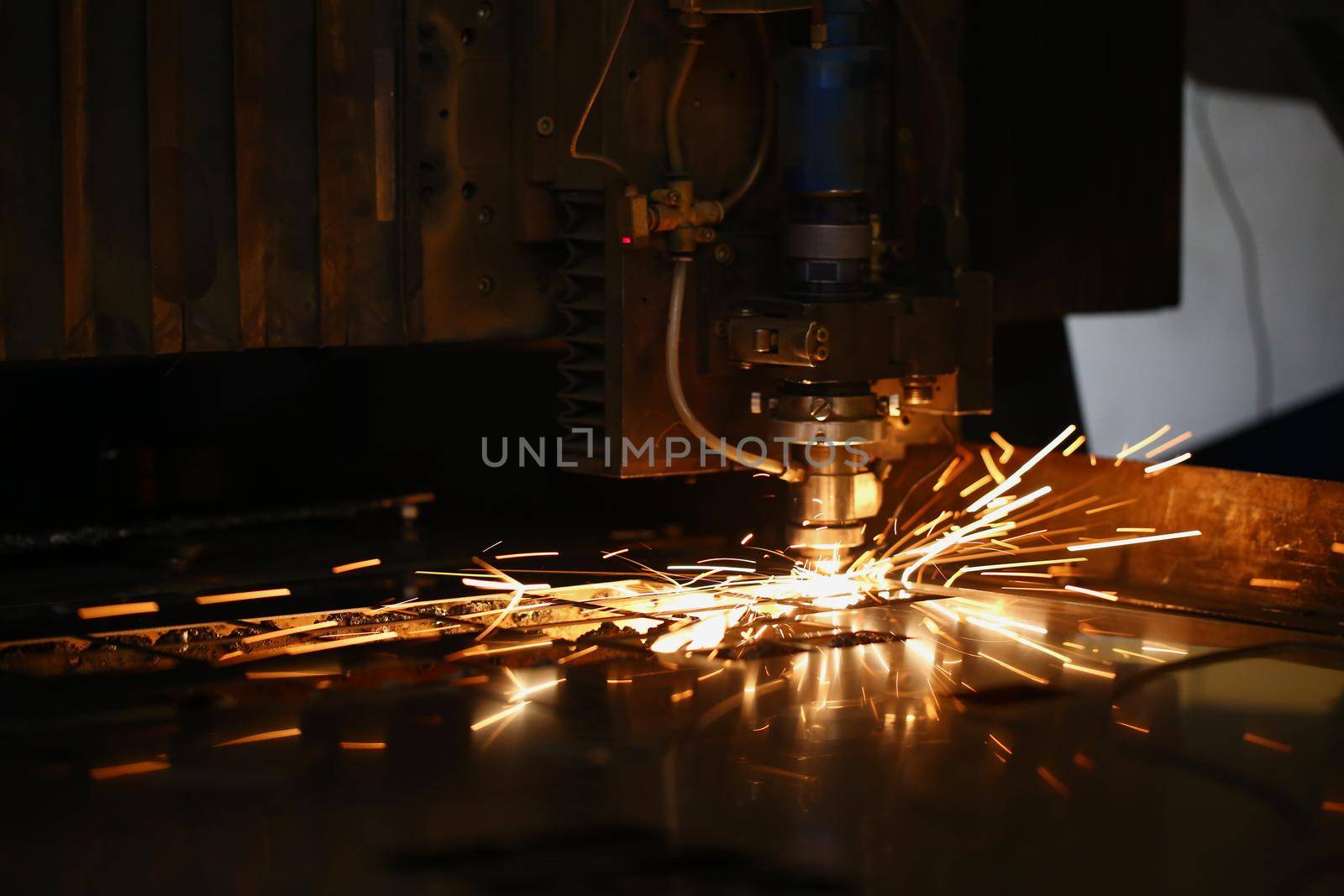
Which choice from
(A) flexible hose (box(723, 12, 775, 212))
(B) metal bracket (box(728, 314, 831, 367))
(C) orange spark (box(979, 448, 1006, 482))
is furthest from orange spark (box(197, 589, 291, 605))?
(C) orange spark (box(979, 448, 1006, 482))

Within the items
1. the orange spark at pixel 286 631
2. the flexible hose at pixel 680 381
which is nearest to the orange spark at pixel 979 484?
the flexible hose at pixel 680 381

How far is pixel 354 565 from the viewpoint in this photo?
2.77 metres

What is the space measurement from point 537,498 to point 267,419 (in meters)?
0.57

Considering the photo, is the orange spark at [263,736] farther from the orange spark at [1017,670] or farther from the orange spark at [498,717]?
the orange spark at [1017,670]

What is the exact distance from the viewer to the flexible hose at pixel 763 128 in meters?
2.74

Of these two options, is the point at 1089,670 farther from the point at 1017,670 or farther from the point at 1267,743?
the point at 1267,743

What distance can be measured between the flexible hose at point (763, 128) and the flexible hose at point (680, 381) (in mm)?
160

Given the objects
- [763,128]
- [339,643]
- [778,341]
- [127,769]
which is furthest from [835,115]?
[127,769]

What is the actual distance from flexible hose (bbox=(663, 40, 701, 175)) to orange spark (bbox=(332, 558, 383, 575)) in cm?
83

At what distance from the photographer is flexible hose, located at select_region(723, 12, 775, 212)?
2744 millimetres

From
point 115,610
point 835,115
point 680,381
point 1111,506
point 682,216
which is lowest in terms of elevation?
point 115,610

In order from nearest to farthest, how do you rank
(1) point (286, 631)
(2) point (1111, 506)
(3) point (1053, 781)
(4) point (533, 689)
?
(3) point (1053, 781) < (4) point (533, 689) < (1) point (286, 631) < (2) point (1111, 506)

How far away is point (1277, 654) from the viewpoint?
91.0 inches

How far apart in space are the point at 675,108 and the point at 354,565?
0.92 metres
